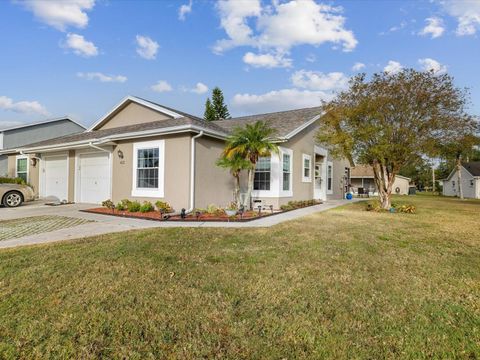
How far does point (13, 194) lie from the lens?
40.9ft

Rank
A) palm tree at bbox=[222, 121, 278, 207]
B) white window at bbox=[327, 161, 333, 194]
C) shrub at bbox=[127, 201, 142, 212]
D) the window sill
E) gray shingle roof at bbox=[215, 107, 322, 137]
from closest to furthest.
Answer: palm tree at bbox=[222, 121, 278, 207]
shrub at bbox=[127, 201, 142, 212]
the window sill
gray shingle roof at bbox=[215, 107, 322, 137]
white window at bbox=[327, 161, 333, 194]

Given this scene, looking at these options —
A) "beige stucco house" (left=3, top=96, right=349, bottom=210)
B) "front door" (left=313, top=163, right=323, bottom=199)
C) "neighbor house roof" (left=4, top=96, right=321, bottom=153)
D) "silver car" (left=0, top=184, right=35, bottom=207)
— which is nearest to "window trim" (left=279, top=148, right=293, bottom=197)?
"beige stucco house" (left=3, top=96, right=349, bottom=210)

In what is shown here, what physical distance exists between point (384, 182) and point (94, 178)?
46.3ft

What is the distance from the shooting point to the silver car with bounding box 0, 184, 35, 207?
12.2m

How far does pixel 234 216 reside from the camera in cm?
941

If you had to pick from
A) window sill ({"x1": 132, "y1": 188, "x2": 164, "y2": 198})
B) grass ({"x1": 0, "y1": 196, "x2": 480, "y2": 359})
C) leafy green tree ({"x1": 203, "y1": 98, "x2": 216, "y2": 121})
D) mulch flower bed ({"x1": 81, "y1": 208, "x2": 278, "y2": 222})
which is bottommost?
grass ({"x1": 0, "y1": 196, "x2": 480, "y2": 359})

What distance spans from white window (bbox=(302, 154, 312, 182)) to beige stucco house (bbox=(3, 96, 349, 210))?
5cm

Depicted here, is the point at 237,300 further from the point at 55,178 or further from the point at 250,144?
the point at 55,178

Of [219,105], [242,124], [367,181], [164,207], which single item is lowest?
[164,207]

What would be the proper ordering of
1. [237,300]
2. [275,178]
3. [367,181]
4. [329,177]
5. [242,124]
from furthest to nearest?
1. [367,181]
2. [329,177]
3. [242,124]
4. [275,178]
5. [237,300]

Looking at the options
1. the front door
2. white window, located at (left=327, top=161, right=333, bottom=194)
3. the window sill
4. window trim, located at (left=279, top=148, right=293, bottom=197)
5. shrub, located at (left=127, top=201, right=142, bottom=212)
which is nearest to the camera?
shrub, located at (left=127, top=201, right=142, bottom=212)

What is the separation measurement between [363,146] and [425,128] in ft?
8.44

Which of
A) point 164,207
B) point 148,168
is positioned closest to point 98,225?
point 164,207

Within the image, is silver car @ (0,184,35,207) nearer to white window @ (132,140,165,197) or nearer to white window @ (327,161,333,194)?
white window @ (132,140,165,197)
